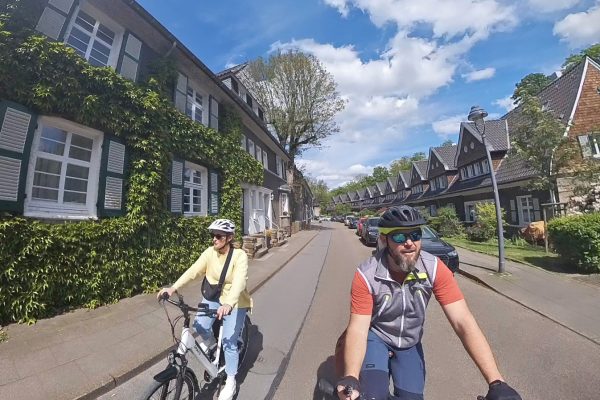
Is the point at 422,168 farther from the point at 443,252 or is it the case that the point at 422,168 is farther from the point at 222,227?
the point at 222,227

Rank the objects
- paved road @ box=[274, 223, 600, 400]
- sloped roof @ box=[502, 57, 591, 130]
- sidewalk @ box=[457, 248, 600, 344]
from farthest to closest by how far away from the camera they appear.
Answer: sloped roof @ box=[502, 57, 591, 130], sidewalk @ box=[457, 248, 600, 344], paved road @ box=[274, 223, 600, 400]

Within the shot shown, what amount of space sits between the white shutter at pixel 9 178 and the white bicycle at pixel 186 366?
4311 mm

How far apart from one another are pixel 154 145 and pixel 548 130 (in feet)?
44.6

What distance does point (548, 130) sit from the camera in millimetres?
11984

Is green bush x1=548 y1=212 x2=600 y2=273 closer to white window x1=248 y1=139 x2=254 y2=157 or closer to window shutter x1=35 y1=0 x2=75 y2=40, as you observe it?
window shutter x1=35 y1=0 x2=75 y2=40

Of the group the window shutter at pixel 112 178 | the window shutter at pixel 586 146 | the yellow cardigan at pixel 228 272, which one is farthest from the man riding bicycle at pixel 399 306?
the window shutter at pixel 586 146

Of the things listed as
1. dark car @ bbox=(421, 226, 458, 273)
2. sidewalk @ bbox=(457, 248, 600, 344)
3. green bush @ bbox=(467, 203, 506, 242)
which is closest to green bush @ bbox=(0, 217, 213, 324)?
dark car @ bbox=(421, 226, 458, 273)

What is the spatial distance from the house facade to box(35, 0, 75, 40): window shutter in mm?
18

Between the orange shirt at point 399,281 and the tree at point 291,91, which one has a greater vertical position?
the tree at point 291,91

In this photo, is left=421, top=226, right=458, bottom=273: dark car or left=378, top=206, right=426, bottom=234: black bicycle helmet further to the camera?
left=421, top=226, right=458, bottom=273: dark car

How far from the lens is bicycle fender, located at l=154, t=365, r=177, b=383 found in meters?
2.57

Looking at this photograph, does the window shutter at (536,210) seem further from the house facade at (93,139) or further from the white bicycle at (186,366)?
the white bicycle at (186,366)

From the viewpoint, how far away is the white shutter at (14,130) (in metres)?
5.30

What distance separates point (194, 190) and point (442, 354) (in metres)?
9.21
